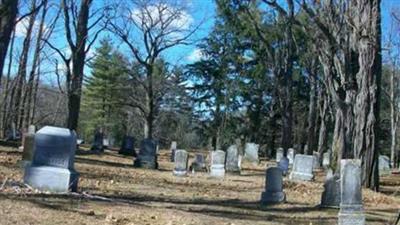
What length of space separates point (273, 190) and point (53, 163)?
469 cm

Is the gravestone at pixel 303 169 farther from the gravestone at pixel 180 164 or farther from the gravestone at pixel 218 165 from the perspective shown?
the gravestone at pixel 180 164

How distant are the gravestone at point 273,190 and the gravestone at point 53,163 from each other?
4171 millimetres

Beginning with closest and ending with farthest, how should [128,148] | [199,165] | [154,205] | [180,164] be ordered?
[154,205]
[180,164]
[199,165]
[128,148]

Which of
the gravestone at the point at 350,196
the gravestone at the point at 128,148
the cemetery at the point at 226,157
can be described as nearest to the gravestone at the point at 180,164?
the cemetery at the point at 226,157

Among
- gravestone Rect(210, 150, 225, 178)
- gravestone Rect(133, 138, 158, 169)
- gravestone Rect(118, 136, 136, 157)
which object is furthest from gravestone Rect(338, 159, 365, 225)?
gravestone Rect(118, 136, 136, 157)

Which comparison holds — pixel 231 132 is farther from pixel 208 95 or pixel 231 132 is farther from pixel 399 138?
pixel 399 138

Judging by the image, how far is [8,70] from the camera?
129ft

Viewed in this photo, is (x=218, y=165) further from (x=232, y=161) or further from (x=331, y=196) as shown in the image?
(x=331, y=196)

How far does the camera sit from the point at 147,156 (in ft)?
72.6

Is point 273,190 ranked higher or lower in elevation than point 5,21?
lower

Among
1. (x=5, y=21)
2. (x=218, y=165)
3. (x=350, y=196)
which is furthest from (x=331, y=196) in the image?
(x=218, y=165)

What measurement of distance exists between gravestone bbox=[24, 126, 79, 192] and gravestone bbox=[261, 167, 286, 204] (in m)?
4.17

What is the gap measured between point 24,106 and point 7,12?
28.2 m

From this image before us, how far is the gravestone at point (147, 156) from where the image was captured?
72.0 feet
